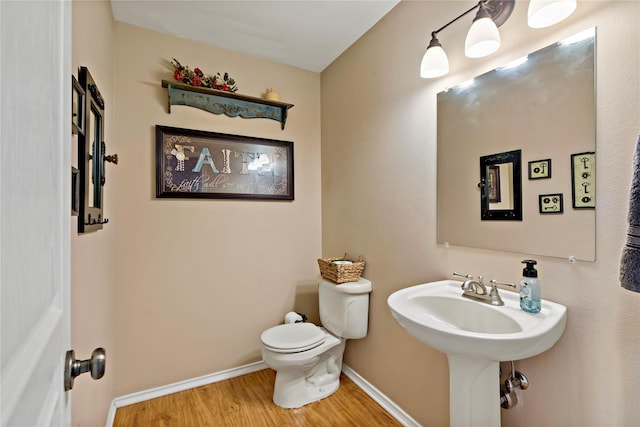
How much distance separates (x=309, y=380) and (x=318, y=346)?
283 mm

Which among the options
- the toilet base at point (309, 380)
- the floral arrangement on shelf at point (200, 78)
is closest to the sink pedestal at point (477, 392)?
the toilet base at point (309, 380)

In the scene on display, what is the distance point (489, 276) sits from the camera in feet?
4.36

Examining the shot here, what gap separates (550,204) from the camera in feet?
3.70

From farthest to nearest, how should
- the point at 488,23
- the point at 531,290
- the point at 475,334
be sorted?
the point at 488,23
the point at 531,290
the point at 475,334

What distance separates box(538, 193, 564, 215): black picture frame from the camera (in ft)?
3.60

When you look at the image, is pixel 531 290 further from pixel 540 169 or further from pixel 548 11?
pixel 548 11

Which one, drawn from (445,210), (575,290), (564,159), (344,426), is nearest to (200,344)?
(344,426)

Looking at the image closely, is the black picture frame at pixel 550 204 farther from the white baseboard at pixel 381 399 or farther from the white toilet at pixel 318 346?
the white baseboard at pixel 381 399

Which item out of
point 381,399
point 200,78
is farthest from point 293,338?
point 200,78

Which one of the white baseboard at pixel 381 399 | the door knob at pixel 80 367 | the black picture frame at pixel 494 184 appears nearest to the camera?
the door knob at pixel 80 367

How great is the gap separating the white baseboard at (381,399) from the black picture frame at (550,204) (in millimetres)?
1357

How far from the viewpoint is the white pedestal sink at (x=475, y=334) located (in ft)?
3.09

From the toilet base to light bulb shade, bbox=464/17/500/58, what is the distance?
1.91m

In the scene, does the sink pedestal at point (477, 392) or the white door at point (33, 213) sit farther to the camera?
the sink pedestal at point (477, 392)
